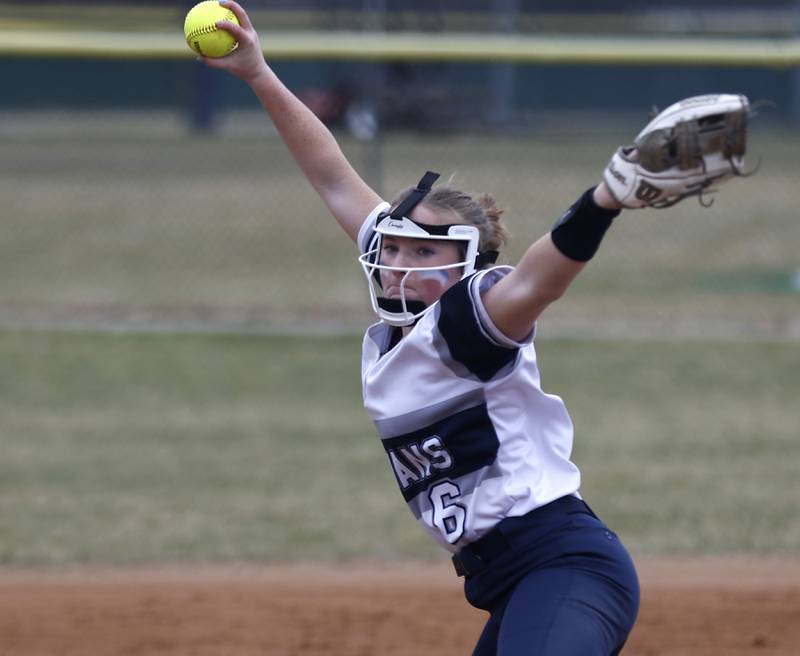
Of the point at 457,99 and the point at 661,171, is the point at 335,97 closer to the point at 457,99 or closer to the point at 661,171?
the point at 457,99

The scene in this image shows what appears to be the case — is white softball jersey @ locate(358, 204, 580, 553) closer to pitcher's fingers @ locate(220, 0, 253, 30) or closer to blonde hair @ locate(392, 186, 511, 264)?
blonde hair @ locate(392, 186, 511, 264)

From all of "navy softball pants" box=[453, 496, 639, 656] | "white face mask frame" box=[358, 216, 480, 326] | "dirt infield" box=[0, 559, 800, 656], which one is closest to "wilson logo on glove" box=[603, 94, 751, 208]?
"white face mask frame" box=[358, 216, 480, 326]

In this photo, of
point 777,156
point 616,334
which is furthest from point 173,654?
point 777,156

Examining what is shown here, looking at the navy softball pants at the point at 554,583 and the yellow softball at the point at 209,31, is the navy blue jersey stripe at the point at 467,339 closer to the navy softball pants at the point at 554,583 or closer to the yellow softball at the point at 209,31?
the navy softball pants at the point at 554,583

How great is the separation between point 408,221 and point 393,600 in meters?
2.12

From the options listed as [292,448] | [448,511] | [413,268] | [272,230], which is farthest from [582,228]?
[272,230]

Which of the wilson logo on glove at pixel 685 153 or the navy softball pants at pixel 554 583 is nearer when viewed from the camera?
the wilson logo on glove at pixel 685 153

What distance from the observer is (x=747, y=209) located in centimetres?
1424

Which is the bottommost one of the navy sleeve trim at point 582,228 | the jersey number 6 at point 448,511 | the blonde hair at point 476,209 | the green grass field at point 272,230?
the green grass field at point 272,230

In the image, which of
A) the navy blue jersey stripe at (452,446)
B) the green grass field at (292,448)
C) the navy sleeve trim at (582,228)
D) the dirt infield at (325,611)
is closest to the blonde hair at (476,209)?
the navy blue jersey stripe at (452,446)

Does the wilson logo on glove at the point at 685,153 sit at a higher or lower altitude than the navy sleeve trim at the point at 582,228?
higher

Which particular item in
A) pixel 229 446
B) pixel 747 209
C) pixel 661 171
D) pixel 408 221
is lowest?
pixel 747 209

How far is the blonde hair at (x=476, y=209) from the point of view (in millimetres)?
2828

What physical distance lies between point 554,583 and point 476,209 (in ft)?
2.75
